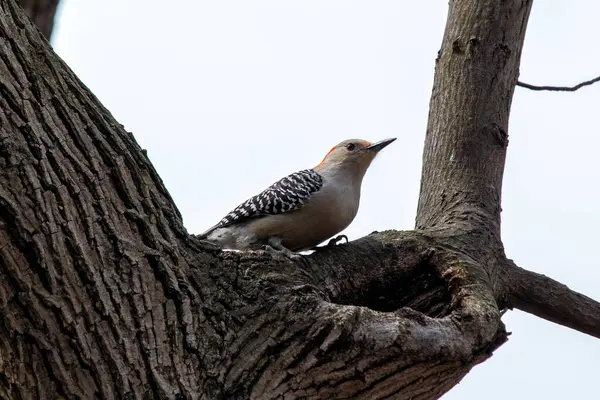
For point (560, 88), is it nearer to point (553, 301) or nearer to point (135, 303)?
point (553, 301)

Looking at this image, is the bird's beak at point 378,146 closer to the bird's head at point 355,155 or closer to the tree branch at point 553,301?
the bird's head at point 355,155

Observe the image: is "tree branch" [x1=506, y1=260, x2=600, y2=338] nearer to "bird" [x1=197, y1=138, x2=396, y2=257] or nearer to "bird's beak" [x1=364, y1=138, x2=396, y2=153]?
"bird" [x1=197, y1=138, x2=396, y2=257]

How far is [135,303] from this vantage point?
12.6 ft

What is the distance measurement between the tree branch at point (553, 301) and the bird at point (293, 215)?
5.06 feet

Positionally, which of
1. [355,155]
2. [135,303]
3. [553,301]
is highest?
[355,155]

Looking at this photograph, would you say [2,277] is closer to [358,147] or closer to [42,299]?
[42,299]

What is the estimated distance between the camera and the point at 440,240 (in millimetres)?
5598

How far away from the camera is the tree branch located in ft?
19.2

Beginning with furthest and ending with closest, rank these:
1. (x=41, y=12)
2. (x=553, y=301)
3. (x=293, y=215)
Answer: (x=293, y=215)
(x=553, y=301)
(x=41, y=12)

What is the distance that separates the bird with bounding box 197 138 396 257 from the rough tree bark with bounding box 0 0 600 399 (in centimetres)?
196

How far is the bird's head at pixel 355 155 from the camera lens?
7.71m

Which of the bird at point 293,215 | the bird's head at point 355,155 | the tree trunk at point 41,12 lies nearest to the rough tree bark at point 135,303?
the tree trunk at point 41,12

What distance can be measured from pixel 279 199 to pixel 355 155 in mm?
1144

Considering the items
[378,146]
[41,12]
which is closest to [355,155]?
[378,146]
